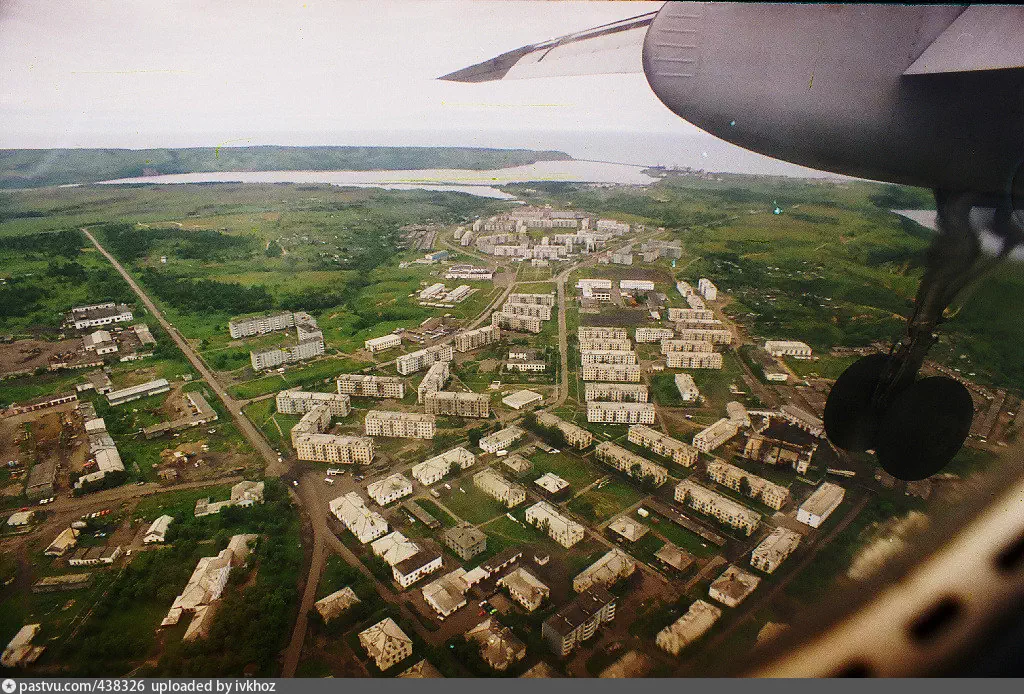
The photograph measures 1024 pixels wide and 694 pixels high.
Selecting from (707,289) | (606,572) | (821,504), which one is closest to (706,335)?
(707,289)

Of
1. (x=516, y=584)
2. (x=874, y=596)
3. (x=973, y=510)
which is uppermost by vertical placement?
(x=973, y=510)

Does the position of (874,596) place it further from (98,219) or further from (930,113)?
(98,219)

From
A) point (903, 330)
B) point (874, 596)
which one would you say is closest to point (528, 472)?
point (874, 596)

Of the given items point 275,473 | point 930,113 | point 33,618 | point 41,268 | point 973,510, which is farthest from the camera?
point 41,268

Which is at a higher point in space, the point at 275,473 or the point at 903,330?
the point at 903,330

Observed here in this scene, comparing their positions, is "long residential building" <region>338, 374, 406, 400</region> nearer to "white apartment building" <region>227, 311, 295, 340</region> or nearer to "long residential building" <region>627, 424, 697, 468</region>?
"white apartment building" <region>227, 311, 295, 340</region>

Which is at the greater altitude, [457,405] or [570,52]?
[570,52]

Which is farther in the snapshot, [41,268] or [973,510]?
[41,268]

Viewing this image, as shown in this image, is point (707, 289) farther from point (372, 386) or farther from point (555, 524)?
point (372, 386)
